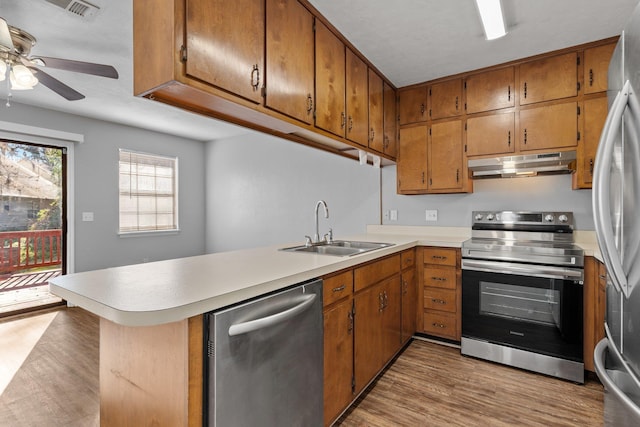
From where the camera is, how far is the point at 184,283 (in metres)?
1.24

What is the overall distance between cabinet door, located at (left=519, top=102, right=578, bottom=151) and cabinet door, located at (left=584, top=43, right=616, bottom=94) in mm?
169

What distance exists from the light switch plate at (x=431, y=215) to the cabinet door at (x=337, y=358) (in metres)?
1.93

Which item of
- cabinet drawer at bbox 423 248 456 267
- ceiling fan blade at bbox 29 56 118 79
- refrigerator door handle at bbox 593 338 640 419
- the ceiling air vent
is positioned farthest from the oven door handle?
the ceiling air vent

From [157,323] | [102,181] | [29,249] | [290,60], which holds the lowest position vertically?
[29,249]

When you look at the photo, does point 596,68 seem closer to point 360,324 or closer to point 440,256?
point 440,256

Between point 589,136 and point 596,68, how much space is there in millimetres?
533

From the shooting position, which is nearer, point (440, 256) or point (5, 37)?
point (5, 37)

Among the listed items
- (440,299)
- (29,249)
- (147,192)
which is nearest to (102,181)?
(147,192)

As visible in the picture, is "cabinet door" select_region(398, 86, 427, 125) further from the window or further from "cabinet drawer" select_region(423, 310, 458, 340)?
the window

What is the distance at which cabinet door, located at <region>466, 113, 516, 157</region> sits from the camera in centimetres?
289

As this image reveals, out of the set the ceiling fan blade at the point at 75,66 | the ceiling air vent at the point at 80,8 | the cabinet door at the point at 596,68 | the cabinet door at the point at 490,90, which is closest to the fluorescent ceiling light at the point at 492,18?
the cabinet door at the point at 490,90

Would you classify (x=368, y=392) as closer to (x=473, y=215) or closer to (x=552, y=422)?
(x=552, y=422)

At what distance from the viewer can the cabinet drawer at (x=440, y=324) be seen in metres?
2.81

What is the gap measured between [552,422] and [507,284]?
35.5 inches
